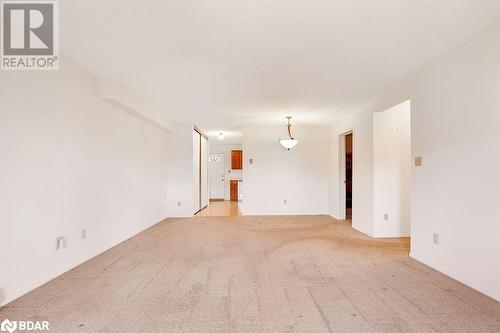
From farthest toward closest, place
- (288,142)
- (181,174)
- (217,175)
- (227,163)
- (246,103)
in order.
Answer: (217,175) → (227,163) → (181,174) → (288,142) → (246,103)

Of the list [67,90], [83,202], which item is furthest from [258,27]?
[83,202]

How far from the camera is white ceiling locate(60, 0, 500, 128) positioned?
1.99 metres

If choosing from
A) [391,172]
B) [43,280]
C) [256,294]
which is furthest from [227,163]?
[256,294]

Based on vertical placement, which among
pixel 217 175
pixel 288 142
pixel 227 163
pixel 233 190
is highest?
pixel 288 142

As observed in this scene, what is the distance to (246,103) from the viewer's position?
15.2 ft

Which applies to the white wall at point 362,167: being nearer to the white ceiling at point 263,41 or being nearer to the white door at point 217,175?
the white ceiling at point 263,41

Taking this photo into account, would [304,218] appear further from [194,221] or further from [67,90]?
[67,90]

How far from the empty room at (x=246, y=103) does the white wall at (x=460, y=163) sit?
0.02 m

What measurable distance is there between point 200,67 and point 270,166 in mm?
4070

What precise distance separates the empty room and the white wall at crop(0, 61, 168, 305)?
0.06 ft

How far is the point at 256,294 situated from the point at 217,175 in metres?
8.61

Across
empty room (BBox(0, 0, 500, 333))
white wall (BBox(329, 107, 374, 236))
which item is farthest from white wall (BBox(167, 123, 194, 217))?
white wall (BBox(329, 107, 374, 236))

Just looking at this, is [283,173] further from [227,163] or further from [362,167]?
[227,163]

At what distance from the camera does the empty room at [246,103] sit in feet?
6.66
